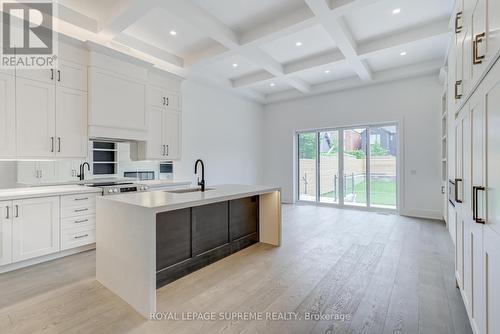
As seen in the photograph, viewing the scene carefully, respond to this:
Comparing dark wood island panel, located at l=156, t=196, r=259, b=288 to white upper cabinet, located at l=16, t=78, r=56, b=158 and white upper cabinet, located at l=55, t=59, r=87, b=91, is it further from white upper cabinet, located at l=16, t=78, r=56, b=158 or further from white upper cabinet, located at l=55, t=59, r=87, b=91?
white upper cabinet, located at l=55, t=59, r=87, b=91

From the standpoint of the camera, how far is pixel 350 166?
6.30 m

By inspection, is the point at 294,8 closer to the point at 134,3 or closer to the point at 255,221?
the point at 134,3

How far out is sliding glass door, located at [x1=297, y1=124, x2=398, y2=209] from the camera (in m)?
5.83

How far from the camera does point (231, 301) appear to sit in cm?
212

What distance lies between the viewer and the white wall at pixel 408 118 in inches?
204

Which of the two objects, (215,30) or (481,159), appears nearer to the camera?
(481,159)

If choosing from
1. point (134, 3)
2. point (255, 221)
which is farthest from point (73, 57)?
point (255, 221)

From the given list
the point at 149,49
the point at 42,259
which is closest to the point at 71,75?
the point at 149,49

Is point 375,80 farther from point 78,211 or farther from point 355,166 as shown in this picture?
point 78,211

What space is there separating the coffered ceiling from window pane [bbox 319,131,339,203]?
67.9 inches

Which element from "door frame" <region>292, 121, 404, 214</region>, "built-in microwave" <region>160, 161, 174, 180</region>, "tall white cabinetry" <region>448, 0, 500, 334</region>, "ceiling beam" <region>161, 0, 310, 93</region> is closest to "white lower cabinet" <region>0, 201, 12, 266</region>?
"built-in microwave" <region>160, 161, 174, 180</region>

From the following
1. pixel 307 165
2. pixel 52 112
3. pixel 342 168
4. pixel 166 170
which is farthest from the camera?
pixel 307 165

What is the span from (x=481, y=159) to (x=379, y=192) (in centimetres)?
498

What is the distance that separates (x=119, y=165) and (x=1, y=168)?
1.45 meters
